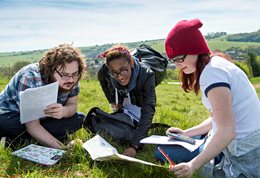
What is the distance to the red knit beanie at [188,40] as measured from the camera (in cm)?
294

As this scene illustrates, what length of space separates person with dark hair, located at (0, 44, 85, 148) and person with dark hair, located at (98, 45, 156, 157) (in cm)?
41

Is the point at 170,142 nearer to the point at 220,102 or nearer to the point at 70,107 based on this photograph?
the point at 220,102

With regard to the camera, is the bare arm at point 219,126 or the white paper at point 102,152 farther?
the white paper at point 102,152

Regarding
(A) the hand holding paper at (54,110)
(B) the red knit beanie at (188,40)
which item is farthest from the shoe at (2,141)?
(B) the red knit beanie at (188,40)

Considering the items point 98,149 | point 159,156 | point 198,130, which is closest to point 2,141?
point 98,149

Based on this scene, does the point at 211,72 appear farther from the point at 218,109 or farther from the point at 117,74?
the point at 117,74

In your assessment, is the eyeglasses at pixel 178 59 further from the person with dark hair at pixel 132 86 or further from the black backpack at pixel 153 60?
the black backpack at pixel 153 60

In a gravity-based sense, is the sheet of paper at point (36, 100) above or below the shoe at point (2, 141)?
above

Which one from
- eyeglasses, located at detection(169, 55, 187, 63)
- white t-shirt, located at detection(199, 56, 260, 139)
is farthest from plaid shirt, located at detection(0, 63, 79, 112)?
white t-shirt, located at detection(199, 56, 260, 139)

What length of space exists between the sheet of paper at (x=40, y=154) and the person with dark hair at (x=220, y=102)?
51.4 inches

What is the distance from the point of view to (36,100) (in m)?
3.81

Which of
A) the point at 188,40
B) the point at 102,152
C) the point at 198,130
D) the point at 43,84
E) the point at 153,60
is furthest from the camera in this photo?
the point at 153,60

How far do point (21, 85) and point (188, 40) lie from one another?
196 cm

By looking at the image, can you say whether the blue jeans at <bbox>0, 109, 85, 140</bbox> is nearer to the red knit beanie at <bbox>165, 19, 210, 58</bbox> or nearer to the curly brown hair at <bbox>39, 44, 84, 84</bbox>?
the curly brown hair at <bbox>39, 44, 84, 84</bbox>
